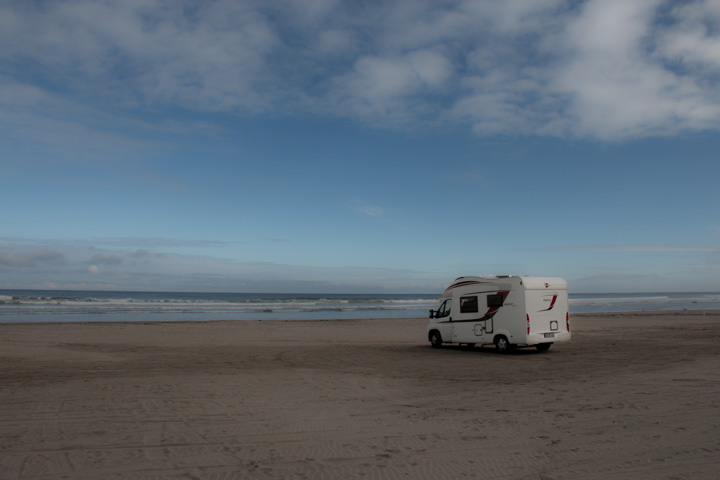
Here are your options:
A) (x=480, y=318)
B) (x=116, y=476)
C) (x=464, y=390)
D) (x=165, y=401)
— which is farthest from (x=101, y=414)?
(x=480, y=318)

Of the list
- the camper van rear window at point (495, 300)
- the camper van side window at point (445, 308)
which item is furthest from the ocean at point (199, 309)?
the camper van rear window at point (495, 300)

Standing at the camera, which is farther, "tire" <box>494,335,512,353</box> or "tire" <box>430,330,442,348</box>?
"tire" <box>430,330,442,348</box>

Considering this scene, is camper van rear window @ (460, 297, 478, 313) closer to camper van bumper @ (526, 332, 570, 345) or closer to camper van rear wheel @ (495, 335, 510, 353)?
camper van rear wheel @ (495, 335, 510, 353)

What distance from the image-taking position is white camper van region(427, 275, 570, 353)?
49.9ft

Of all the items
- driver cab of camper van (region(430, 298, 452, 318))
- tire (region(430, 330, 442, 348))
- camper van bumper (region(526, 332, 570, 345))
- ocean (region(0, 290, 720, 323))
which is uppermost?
driver cab of camper van (region(430, 298, 452, 318))

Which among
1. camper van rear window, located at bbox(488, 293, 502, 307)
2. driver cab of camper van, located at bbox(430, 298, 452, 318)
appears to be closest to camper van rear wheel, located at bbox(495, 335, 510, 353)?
camper van rear window, located at bbox(488, 293, 502, 307)

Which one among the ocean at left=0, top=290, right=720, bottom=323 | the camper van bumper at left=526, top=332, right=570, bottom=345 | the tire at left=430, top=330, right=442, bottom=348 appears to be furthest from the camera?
the ocean at left=0, top=290, right=720, bottom=323

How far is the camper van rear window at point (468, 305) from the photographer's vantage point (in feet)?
54.4

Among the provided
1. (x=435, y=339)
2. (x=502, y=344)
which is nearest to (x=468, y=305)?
(x=502, y=344)

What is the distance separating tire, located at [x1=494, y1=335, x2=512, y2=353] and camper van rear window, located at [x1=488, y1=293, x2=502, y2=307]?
0.99 meters

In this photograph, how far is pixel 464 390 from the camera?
9.60 metres

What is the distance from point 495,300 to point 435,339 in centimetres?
313

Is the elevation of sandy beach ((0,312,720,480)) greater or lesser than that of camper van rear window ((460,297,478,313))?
lesser

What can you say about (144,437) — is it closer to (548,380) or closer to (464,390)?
(464,390)
